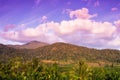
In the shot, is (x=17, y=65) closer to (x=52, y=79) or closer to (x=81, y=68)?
(x=52, y=79)

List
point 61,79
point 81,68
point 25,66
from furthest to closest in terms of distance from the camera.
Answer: point 25,66 < point 61,79 < point 81,68

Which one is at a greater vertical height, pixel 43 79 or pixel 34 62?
pixel 34 62

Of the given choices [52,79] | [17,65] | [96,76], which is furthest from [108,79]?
[17,65]

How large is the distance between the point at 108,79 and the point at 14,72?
130ft

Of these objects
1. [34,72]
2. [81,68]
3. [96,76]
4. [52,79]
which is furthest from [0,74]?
[96,76]

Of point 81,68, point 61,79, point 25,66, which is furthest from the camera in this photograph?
point 25,66

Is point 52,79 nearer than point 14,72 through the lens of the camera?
Yes

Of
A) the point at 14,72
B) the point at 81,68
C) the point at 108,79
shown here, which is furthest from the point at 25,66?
the point at 108,79

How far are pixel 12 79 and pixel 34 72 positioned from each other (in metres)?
9.19

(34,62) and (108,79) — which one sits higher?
(34,62)

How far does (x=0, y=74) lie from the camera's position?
302 ft

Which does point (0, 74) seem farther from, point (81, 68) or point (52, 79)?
point (81, 68)

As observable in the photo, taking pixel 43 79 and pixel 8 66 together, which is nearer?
pixel 43 79

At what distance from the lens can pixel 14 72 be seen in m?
102
